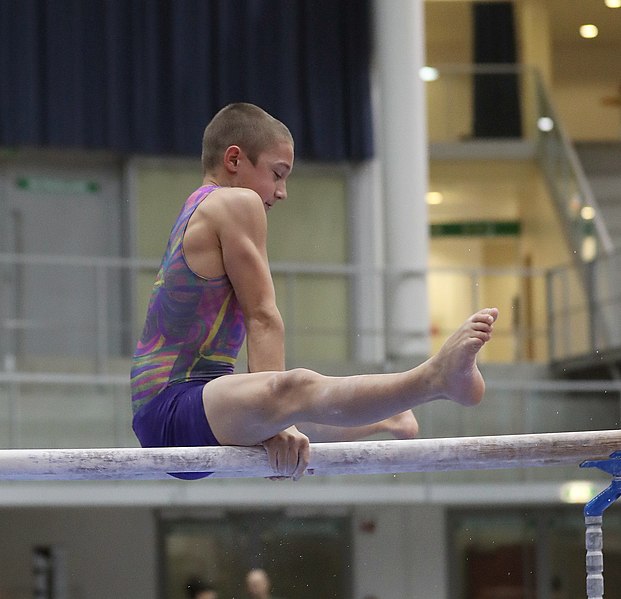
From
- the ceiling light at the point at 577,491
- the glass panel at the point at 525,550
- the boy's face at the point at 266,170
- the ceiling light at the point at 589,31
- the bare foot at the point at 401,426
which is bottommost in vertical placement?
the glass panel at the point at 525,550

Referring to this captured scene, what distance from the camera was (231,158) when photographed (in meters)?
4.11

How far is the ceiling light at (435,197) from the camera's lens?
18369mm

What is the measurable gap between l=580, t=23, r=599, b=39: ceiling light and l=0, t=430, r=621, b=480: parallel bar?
617 inches

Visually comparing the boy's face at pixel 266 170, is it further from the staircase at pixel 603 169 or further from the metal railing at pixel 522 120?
the staircase at pixel 603 169

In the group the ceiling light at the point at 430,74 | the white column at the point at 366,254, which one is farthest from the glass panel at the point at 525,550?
the ceiling light at the point at 430,74

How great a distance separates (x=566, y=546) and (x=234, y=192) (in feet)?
36.2

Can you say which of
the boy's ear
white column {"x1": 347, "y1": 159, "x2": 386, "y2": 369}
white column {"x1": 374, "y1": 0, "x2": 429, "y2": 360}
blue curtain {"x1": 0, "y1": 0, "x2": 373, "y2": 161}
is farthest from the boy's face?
white column {"x1": 347, "y1": 159, "x2": 386, "y2": 369}

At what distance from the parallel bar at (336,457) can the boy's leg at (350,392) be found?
4.9 inches

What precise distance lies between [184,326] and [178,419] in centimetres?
27

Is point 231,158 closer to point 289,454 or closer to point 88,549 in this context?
point 289,454

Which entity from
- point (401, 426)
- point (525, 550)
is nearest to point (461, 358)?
point (401, 426)

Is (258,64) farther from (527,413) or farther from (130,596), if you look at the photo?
(130,596)

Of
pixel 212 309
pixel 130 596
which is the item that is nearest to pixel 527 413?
pixel 130 596

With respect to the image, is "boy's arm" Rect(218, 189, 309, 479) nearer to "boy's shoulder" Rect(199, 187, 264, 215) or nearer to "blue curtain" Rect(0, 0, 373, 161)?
"boy's shoulder" Rect(199, 187, 264, 215)
